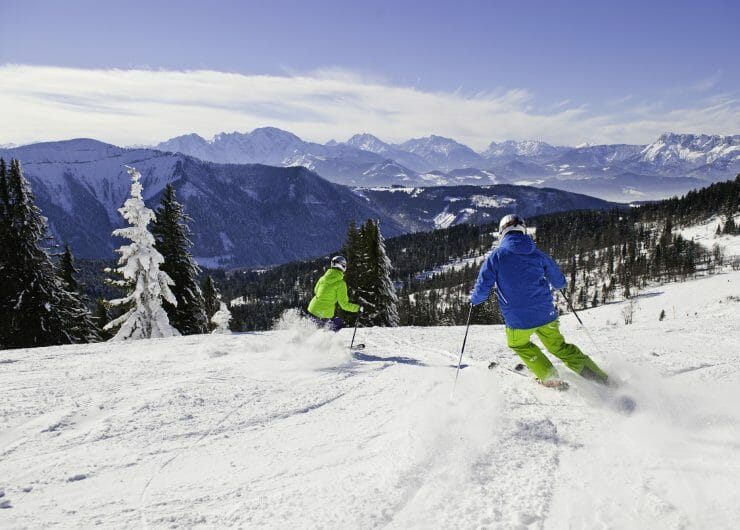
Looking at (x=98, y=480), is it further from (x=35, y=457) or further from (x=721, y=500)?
(x=721, y=500)

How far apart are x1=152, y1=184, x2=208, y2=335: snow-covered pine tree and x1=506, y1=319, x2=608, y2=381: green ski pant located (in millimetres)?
24871

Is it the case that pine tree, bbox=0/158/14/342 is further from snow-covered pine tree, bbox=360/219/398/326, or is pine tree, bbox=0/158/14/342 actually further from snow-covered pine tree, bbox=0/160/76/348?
snow-covered pine tree, bbox=360/219/398/326

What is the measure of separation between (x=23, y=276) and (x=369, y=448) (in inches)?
988

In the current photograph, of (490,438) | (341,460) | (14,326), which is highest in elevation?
(490,438)

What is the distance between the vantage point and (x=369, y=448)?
4250 mm

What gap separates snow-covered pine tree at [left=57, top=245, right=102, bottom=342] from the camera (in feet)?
78.1

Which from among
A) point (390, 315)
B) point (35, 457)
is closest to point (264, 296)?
point (390, 315)

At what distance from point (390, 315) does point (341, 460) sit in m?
29.7

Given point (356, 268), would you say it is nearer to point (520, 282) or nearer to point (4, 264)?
point (4, 264)

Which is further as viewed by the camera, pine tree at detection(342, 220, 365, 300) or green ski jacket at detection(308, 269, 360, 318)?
pine tree at detection(342, 220, 365, 300)

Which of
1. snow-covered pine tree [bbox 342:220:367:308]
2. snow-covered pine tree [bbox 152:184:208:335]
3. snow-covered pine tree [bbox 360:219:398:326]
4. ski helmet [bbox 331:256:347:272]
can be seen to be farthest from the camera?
snow-covered pine tree [bbox 342:220:367:308]

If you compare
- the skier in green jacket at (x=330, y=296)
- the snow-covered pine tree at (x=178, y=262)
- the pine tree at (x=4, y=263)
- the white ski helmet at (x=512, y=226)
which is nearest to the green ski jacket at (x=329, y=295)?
the skier in green jacket at (x=330, y=296)

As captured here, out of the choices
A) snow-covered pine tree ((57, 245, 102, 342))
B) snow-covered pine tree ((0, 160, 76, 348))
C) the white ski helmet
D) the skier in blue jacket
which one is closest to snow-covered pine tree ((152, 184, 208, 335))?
snow-covered pine tree ((57, 245, 102, 342))

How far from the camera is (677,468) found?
11.4ft
